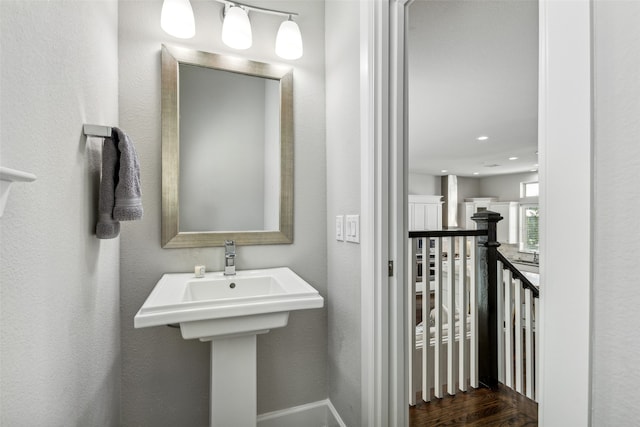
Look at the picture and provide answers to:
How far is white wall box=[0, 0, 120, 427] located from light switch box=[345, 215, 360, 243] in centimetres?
95

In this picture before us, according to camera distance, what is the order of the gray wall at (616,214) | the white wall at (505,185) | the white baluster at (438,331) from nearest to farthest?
1. the gray wall at (616,214)
2. the white baluster at (438,331)
3. the white wall at (505,185)

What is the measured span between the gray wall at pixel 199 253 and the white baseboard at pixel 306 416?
3cm

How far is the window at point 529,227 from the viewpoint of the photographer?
6418 millimetres

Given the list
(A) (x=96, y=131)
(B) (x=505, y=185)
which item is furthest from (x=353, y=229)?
(B) (x=505, y=185)

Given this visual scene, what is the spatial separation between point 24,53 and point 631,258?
3.70 ft

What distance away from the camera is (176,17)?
1321mm

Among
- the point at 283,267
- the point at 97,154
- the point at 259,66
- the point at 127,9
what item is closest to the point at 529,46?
the point at 259,66

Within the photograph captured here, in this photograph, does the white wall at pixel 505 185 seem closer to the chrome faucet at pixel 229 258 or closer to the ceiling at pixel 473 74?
the ceiling at pixel 473 74

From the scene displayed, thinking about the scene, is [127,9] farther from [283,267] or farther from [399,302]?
Answer: [399,302]

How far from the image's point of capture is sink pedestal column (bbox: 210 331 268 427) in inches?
46.9

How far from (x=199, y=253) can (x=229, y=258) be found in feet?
0.53

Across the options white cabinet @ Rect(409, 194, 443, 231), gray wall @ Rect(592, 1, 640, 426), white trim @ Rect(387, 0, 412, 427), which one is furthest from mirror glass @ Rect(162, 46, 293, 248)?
white cabinet @ Rect(409, 194, 443, 231)

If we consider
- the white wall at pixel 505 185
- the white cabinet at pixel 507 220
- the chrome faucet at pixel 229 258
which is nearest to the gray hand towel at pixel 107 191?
the chrome faucet at pixel 229 258

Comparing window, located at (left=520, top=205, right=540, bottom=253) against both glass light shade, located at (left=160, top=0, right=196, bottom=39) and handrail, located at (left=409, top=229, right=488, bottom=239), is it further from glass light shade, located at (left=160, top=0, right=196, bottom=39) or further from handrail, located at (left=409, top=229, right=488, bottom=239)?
glass light shade, located at (left=160, top=0, right=196, bottom=39)
